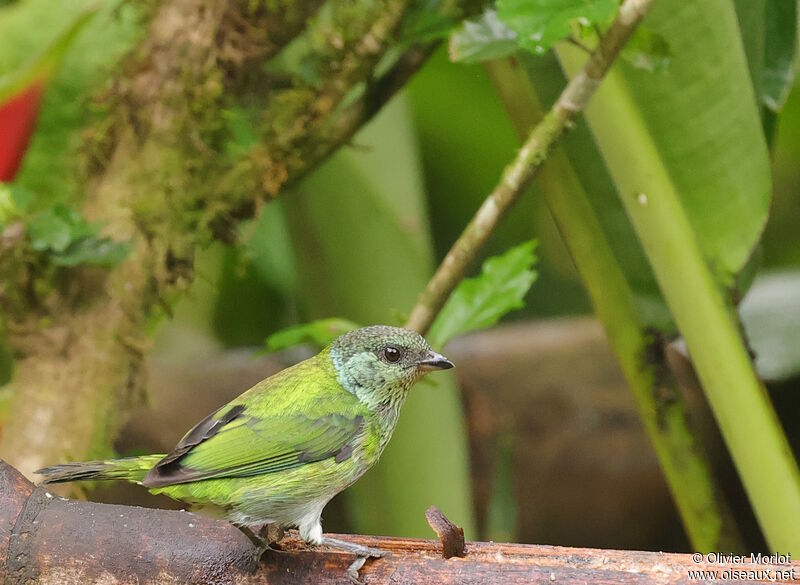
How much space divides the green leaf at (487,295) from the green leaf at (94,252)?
69 cm

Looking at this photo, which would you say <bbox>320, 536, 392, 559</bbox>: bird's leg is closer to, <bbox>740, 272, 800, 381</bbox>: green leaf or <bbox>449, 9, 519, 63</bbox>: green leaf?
<bbox>449, 9, 519, 63</bbox>: green leaf

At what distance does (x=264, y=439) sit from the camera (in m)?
1.51

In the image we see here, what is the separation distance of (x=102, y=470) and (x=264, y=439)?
0.26m

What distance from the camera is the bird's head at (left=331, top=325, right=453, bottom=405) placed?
1665mm

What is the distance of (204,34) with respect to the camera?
Answer: 86.0 inches

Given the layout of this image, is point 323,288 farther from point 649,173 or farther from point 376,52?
point 649,173

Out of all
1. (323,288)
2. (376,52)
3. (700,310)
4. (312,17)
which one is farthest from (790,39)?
(323,288)

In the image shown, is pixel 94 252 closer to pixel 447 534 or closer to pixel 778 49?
pixel 447 534

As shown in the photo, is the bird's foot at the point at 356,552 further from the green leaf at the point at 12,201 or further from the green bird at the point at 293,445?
the green leaf at the point at 12,201

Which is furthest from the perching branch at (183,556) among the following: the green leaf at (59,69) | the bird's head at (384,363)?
the green leaf at (59,69)

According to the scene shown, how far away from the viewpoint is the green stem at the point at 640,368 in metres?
1.89

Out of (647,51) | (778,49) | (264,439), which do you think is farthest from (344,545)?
(778,49)

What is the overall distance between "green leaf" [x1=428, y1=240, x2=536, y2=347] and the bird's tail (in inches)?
24.5

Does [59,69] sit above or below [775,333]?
above
